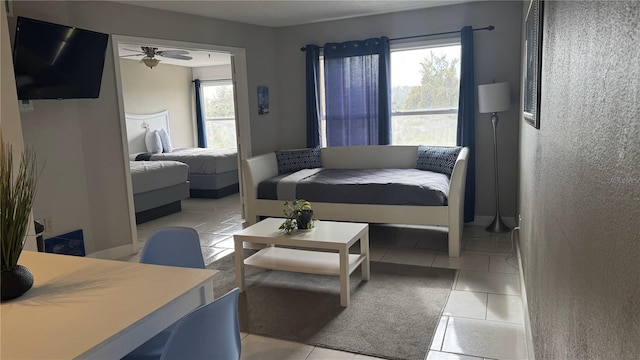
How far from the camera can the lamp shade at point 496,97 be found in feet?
14.3

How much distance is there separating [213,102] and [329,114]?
476cm

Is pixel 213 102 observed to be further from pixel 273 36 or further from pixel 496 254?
pixel 496 254

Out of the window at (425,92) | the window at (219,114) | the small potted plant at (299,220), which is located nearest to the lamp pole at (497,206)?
the window at (425,92)

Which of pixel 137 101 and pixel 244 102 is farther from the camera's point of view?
pixel 137 101

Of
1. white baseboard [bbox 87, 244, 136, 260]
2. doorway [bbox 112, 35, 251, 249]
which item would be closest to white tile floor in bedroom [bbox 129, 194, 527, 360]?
white baseboard [bbox 87, 244, 136, 260]

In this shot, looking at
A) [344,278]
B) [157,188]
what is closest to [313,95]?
[157,188]

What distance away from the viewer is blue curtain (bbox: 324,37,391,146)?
5.23 metres

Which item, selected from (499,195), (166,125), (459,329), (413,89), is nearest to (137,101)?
(166,125)

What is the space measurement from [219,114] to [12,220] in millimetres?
8444

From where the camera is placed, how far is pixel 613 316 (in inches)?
28.9

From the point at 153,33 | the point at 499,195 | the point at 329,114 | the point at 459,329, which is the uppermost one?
the point at 153,33

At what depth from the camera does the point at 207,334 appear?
51.1 inches

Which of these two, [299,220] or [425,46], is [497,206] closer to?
[425,46]

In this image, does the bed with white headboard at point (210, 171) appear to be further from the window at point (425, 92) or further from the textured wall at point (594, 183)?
the textured wall at point (594, 183)
